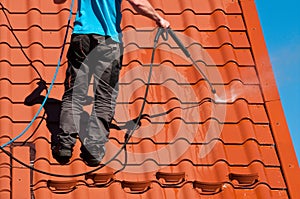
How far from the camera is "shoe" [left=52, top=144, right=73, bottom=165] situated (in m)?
5.69

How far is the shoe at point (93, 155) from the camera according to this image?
5.71 meters

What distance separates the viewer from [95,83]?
5996 millimetres

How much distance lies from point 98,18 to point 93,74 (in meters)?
0.44

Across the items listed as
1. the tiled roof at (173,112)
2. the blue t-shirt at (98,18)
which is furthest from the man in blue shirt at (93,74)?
the tiled roof at (173,112)

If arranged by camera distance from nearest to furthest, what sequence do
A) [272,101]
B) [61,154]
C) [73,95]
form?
[61,154]
[73,95]
[272,101]

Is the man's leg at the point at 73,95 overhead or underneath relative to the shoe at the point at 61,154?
overhead

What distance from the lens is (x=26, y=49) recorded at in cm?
651

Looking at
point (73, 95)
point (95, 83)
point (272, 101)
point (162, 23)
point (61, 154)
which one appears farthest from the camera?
point (272, 101)

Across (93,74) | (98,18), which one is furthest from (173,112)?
(98,18)

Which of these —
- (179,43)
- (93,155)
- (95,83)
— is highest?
(179,43)

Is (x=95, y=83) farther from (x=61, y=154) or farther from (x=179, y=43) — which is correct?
(x=179, y=43)

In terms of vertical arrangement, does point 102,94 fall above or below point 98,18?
below

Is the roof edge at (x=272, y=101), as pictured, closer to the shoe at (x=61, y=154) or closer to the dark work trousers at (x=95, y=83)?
the dark work trousers at (x=95, y=83)

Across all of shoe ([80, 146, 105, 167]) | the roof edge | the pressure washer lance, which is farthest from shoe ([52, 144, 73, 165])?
the roof edge
